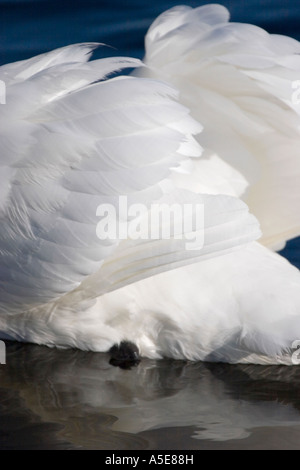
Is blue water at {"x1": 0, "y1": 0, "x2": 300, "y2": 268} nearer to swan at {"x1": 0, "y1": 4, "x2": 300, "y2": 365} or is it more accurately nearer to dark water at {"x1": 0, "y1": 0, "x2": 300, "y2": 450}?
swan at {"x1": 0, "y1": 4, "x2": 300, "y2": 365}

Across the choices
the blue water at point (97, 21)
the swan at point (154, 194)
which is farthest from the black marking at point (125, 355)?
the blue water at point (97, 21)

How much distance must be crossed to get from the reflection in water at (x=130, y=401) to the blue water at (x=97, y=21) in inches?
123

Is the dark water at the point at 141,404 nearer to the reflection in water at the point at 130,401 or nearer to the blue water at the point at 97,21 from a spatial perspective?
the reflection in water at the point at 130,401

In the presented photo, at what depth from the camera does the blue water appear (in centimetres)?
686

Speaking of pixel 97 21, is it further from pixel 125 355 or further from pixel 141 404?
pixel 141 404

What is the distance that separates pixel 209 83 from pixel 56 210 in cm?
84

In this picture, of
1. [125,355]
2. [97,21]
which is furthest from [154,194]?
[97,21]

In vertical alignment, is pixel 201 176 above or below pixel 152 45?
below

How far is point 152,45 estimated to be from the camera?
4301 mm

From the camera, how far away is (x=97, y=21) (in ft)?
23.7

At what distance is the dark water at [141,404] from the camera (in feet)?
11.2

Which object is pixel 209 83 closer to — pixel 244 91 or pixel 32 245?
pixel 244 91

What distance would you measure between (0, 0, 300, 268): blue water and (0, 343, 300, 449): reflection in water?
3.13 metres
